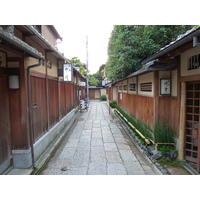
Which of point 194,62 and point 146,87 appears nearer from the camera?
point 194,62

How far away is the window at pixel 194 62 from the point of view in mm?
4324

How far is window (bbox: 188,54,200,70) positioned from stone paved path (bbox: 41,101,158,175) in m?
3.35

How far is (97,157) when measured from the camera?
5.85m

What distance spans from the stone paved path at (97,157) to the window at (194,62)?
3355 mm

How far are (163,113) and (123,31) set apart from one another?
20.3 ft

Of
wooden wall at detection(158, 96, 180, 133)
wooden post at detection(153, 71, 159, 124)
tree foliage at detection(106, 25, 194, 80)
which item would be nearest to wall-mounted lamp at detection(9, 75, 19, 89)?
wooden post at detection(153, 71, 159, 124)

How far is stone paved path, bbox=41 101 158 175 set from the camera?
15.9 feet

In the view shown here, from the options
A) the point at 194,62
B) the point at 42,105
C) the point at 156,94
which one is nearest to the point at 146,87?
the point at 156,94

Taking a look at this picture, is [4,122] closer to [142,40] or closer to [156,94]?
[156,94]

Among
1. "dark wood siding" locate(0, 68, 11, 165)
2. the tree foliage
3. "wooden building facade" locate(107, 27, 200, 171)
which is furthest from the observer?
the tree foliage

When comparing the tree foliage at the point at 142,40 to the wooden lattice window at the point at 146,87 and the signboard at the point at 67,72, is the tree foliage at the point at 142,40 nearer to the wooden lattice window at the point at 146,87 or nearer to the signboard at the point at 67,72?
the wooden lattice window at the point at 146,87

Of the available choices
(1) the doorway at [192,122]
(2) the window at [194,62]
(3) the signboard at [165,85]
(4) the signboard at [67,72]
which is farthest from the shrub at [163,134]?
(4) the signboard at [67,72]

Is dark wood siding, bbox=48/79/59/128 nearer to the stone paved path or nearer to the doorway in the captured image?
the stone paved path

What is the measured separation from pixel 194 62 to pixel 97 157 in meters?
4.53
